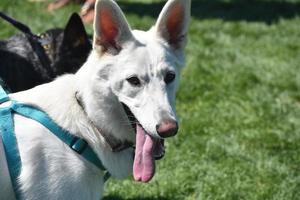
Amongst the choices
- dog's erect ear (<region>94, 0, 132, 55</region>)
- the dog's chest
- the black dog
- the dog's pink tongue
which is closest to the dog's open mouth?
the dog's pink tongue

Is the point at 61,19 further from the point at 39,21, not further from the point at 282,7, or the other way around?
the point at 282,7

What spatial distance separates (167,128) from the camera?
3.15m

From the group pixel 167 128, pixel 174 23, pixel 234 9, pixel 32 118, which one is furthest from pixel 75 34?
pixel 234 9

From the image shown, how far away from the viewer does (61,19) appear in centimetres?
993

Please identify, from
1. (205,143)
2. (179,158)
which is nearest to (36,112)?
(179,158)

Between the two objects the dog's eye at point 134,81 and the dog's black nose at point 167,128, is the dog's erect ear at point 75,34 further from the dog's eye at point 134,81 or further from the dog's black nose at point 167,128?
the dog's black nose at point 167,128

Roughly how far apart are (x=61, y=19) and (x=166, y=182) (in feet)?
16.9

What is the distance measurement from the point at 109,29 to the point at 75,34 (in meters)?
1.44

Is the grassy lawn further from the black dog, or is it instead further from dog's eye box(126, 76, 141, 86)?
dog's eye box(126, 76, 141, 86)

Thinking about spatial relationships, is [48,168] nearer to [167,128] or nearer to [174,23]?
[167,128]

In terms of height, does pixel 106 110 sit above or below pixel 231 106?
above

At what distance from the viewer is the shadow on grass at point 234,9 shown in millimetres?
10883

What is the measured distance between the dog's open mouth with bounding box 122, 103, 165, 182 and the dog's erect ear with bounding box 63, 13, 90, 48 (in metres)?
1.60

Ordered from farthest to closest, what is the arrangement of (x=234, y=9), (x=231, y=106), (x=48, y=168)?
(x=234, y=9), (x=231, y=106), (x=48, y=168)
